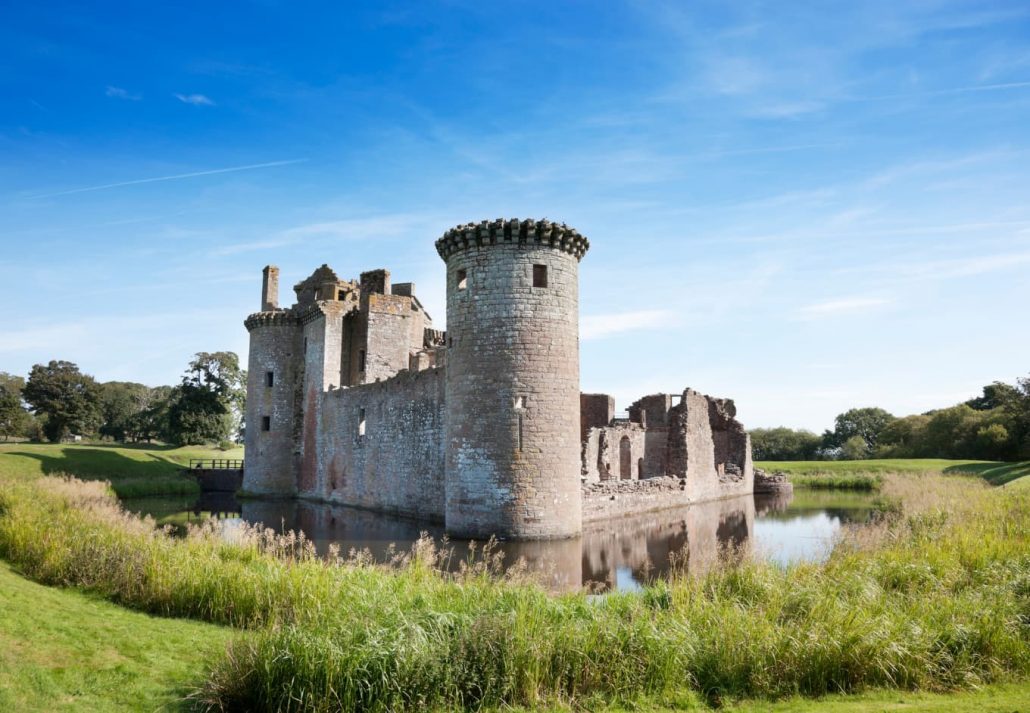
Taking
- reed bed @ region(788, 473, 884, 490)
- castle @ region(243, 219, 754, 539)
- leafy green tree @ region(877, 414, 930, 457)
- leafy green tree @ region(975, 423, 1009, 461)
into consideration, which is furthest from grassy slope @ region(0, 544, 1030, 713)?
leafy green tree @ region(877, 414, 930, 457)

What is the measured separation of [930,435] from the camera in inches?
2530

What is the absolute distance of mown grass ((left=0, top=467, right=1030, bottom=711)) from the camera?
6.32 meters

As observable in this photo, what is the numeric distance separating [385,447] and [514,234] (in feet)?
36.5

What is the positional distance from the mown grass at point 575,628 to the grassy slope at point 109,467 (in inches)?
908

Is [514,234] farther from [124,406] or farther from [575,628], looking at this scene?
[124,406]

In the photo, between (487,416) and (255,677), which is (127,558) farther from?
(487,416)

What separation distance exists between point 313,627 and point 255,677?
2.74 feet

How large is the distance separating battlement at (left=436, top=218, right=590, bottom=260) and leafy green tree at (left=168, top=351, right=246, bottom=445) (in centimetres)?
4006

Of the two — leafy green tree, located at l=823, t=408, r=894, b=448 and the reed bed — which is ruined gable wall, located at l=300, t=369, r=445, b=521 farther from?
leafy green tree, located at l=823, t=408, r=894, b=448

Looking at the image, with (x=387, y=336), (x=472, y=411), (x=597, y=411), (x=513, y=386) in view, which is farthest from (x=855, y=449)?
(x=472, y=411)

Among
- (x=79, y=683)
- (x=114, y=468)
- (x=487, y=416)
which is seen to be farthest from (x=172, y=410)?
(x=79, y=683)

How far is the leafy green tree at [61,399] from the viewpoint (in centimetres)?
6209

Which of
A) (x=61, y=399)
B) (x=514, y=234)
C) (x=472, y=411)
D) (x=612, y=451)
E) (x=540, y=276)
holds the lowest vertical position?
(x=612, y=451)

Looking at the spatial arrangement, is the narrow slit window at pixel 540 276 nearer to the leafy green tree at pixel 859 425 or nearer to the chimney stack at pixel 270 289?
the chimney stack at pixel 270 289
